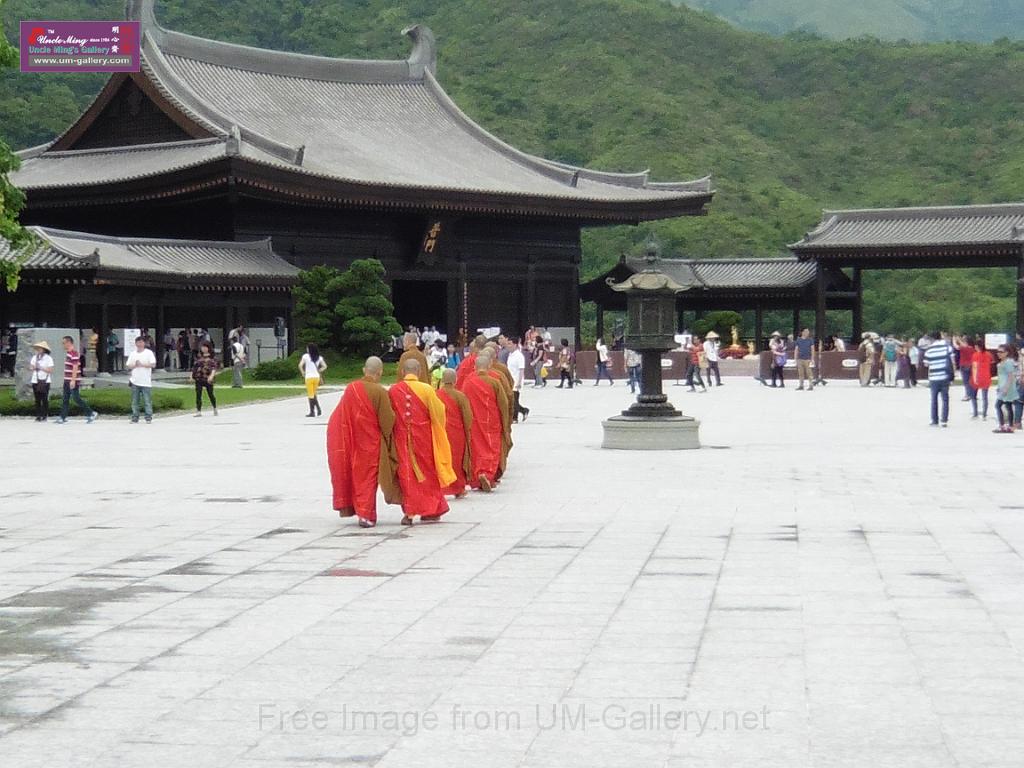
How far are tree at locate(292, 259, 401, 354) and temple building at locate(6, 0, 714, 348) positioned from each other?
2.11 metres

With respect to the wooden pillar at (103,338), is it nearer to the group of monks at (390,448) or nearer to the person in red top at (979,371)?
the person in red top at (979,371)

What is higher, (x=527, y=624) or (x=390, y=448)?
(x=390, y=448)

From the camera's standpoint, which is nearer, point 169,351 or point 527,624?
point 527,624

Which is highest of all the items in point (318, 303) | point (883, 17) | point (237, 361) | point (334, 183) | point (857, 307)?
point (883, 17)

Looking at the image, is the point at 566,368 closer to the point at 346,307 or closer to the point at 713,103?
the point at 346,307

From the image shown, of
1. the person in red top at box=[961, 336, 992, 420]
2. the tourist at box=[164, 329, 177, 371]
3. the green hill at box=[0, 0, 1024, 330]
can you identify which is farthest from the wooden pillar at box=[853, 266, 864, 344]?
the person in red top at box=[961, 336, 992, 420]

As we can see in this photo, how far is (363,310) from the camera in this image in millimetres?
44656

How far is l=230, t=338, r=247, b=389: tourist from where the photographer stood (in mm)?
39562

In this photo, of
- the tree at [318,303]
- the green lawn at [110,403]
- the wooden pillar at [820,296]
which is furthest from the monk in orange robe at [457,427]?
the wooden pillar at [820,296]

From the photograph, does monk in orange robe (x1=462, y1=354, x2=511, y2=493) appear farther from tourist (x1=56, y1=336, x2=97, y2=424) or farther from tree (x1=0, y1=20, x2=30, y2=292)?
tourist (x1=56, y1=336, x2=97, y2=424)

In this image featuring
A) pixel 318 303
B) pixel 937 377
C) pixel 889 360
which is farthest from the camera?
pixel 318 303

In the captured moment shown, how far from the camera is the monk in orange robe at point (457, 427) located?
15625 mm

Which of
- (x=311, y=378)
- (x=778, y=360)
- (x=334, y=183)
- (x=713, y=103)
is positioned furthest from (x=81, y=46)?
(x=713, y=103)

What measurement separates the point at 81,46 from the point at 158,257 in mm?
17072
